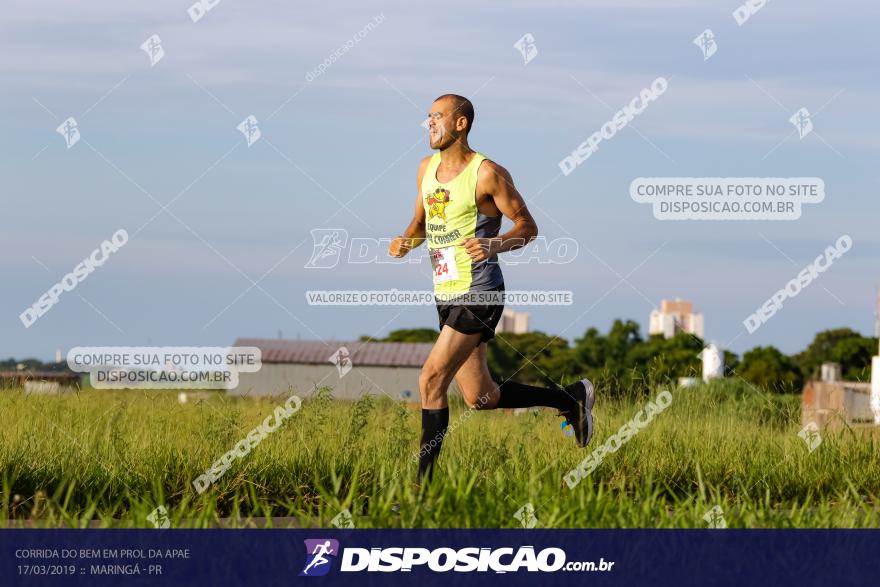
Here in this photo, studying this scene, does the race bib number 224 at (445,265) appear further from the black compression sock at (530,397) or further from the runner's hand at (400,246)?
the black compression sock at (530,397)

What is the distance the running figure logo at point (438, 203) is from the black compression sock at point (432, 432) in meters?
1.26

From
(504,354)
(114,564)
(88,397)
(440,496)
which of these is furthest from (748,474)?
(504,354)

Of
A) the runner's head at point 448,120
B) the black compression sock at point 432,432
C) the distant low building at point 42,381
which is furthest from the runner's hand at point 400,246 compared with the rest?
the distant low building at point 42,381

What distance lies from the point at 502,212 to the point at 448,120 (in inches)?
26.7

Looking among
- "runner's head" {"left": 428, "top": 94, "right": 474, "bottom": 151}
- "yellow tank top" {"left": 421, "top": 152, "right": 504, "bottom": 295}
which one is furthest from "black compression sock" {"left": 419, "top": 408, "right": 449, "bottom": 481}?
"runner's head" {"left": 428, "top": 94, "right": 474, "bottom": 151}

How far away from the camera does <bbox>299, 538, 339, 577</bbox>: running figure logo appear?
17.9 feet

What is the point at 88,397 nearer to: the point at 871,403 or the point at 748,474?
the point at 748,474

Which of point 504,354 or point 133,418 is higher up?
point 504,354

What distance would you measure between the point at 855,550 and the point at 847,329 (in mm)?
71458

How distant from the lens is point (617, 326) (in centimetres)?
7031

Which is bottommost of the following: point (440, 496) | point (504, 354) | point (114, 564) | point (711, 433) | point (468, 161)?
point (114, 564)

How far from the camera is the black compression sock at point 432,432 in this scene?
7418 mm

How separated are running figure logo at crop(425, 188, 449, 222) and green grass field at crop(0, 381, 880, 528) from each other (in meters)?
1.50

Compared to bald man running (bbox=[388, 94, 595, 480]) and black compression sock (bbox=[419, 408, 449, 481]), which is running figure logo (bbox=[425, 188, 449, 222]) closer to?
bald man running (bbox=[388, 94, 595, 480])
